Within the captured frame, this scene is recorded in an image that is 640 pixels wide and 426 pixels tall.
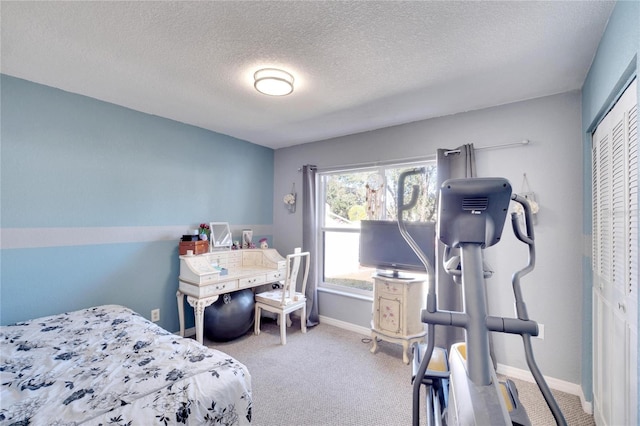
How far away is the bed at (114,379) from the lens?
1.16 metres

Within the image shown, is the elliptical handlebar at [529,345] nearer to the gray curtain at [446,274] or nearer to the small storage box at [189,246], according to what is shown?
the gray curtain at [446,274]

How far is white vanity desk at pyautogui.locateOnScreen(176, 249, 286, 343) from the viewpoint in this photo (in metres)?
2.74

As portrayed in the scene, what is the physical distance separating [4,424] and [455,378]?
5.77ft

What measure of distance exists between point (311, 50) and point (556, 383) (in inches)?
123

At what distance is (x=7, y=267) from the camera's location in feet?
6.86

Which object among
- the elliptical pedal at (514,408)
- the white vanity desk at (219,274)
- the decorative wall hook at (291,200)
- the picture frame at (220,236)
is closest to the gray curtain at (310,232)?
the decorative wall hook at (291,200)

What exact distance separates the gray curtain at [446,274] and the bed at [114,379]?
188cm

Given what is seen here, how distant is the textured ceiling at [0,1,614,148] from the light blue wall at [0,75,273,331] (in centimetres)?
27

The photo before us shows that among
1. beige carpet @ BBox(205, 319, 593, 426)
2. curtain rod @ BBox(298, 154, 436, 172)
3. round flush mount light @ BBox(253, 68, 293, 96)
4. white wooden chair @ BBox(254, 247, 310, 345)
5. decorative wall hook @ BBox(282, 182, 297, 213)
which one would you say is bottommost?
beige carpet @ BBox(205, 319, 593, 426)

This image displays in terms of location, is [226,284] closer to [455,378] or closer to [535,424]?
[455,378]

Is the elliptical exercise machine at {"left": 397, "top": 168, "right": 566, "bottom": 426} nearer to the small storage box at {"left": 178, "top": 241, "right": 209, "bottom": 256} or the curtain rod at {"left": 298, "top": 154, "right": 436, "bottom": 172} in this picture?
the curtain rod at {"left": 298, "top": 154, "right": 436, "bottom": 172}

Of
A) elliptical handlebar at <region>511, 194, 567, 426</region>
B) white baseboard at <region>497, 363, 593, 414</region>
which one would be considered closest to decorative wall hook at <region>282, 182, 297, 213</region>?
white baseboard at <region>497, 363, 593, 414</region>

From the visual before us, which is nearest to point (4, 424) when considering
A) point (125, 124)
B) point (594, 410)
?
point (125, 124)

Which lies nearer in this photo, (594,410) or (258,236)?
(594,410)
